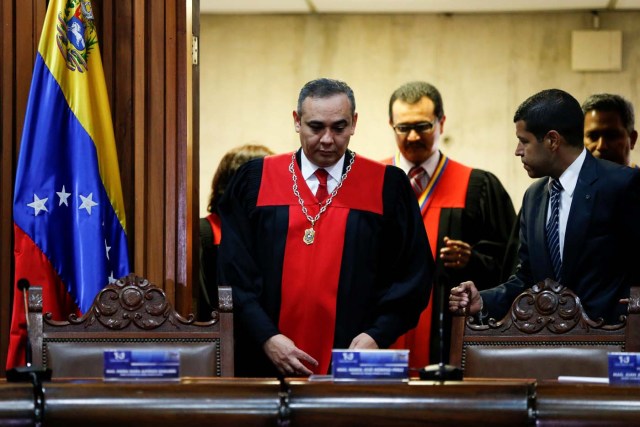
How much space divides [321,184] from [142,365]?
1563mm

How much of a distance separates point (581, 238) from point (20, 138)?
2.07 m

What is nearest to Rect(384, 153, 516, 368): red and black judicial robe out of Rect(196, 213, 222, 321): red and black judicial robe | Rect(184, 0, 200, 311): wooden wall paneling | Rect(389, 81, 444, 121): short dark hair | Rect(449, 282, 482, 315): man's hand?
Rect(389, 81, 444, 121): short dark hair

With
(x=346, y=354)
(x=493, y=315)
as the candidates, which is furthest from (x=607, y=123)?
(x=346, y=354)

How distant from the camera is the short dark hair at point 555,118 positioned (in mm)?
3621

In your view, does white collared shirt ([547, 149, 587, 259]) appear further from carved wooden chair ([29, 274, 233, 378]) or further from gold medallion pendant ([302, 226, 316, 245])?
carved wooden chair ([29, 274, 233, 378])

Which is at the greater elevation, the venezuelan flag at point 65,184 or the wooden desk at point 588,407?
the venezuelan flag at point 65,184

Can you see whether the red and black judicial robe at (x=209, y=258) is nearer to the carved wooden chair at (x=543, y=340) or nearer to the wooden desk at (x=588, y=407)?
the carved wooden chair at (x=543, y=340)

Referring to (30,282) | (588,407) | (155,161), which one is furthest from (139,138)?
(588,407)

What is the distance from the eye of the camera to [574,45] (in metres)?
8.13

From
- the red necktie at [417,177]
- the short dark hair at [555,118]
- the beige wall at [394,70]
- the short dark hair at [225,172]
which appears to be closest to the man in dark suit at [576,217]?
the short dark hair at [555,118]

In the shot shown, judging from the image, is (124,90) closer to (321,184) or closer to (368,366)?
(321,184)

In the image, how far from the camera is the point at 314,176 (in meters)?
3.76

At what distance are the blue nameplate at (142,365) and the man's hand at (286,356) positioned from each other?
3.58ft

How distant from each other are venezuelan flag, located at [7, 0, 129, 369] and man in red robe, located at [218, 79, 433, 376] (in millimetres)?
508
